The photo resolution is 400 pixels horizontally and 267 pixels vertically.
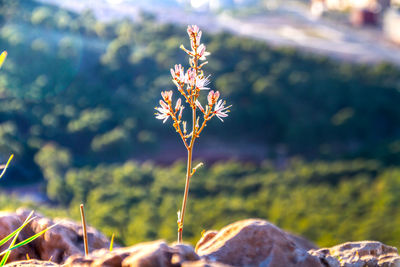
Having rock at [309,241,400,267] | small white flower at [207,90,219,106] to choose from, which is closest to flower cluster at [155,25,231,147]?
small white flower at [207,90,219,106]

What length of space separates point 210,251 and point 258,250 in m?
0.19

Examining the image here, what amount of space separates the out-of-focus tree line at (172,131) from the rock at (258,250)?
274 inches

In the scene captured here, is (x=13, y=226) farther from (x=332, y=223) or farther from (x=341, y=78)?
(x=341, y=78)

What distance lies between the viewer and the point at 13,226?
2.50 meters

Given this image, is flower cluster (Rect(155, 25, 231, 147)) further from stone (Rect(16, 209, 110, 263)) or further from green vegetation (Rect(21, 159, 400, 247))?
green vegetation (Rect(21, 159, 400, 247))

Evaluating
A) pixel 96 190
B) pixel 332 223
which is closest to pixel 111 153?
pixel 96 190

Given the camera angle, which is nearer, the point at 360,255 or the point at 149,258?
the point at 149,258

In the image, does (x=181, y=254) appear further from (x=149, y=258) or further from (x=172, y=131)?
(x=172, y=131)

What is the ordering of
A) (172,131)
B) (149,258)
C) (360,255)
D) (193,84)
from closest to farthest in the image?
(149,258) < (193,84) < (360,255) < (172,131)

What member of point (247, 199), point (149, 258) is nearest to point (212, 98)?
point (149, 258)

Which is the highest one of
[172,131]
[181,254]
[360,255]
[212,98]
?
[212,98]

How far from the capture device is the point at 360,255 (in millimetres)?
2367

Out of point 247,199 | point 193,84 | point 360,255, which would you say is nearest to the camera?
point 193,84

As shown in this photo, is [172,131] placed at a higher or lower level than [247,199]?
higher
